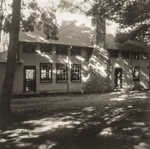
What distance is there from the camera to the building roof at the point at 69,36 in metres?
22.8

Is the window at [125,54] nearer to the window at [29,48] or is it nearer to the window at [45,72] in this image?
the window at [45,72]

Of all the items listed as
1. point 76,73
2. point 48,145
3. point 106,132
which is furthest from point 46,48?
point 48,145

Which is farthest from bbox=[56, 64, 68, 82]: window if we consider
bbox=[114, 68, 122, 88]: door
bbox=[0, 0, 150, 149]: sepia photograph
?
bbox=[114, 68, 122, 88]: door

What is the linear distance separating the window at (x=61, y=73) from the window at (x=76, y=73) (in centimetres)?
93

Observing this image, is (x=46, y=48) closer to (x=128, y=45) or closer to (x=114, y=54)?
(x=114, y=54)

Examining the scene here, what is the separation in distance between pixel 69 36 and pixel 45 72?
5.73m

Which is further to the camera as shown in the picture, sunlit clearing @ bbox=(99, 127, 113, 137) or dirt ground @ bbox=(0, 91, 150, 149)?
sunlit clearing @ bbox=(99, 127, 113, 137)

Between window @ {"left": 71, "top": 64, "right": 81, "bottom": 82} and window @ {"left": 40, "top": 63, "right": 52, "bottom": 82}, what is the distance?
2.78 meters

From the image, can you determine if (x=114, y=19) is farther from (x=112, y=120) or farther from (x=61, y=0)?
(x=112, y=120)

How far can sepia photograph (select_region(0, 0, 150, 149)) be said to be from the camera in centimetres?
855

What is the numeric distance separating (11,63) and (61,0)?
11731 mm

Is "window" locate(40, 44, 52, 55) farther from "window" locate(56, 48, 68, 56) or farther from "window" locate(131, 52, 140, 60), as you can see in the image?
"window" locate(131, 52, 140, 60)

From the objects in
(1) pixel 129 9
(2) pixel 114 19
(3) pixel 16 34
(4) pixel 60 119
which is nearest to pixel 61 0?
(2) pixel 114 19

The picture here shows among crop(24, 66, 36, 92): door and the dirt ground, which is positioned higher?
crop(24, 66, 36, 92): door
